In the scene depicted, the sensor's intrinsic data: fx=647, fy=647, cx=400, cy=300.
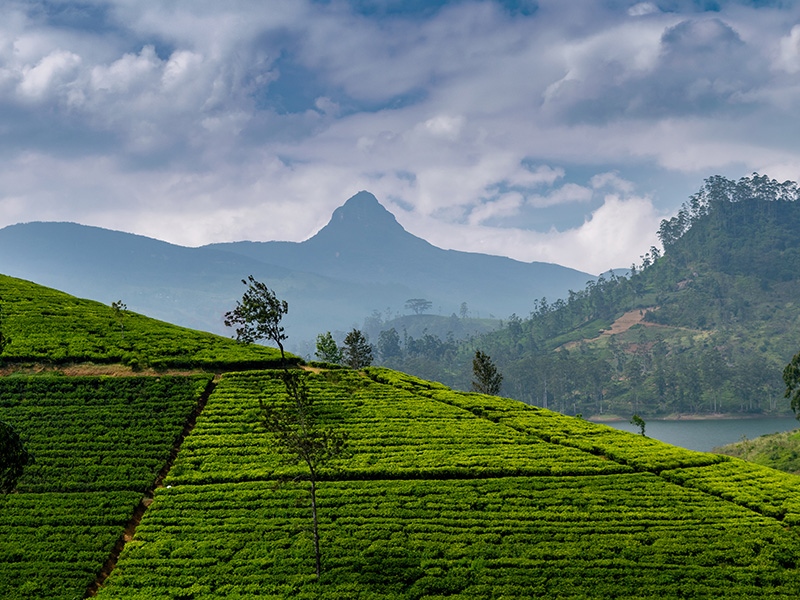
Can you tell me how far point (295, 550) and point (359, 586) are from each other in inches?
146

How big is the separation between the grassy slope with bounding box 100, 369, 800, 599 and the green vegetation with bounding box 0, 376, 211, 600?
60.0 inches

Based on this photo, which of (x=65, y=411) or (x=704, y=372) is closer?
(x=65, y=411)

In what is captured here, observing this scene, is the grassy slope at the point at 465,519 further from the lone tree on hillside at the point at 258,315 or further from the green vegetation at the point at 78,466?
the lone tree on hillside at the point at 258,315

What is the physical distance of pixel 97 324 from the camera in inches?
2197

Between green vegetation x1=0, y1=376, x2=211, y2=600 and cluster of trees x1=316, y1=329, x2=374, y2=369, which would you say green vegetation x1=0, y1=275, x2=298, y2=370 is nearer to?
green vegetation x1=0, y1=376, x2=211, y2=600

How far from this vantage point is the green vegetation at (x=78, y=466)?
1035 inches

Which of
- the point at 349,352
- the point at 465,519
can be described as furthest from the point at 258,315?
the point at 349,352

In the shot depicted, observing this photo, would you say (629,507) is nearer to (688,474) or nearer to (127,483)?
(688,474)

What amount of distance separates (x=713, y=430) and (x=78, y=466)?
125 meters

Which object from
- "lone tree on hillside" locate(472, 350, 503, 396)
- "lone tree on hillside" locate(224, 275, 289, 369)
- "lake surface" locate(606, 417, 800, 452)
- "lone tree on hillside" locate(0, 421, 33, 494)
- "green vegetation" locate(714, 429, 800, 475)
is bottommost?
"lake surface" locate(606, 417, 800, 452)

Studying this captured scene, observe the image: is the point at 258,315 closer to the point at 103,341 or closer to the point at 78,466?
the point at 78,466

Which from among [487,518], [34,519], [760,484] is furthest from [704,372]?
[34,519]

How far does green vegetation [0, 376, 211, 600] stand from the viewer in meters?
26.3

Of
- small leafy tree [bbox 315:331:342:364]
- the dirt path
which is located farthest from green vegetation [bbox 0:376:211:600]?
small leafy tree [bbox 315:331:342:364]
